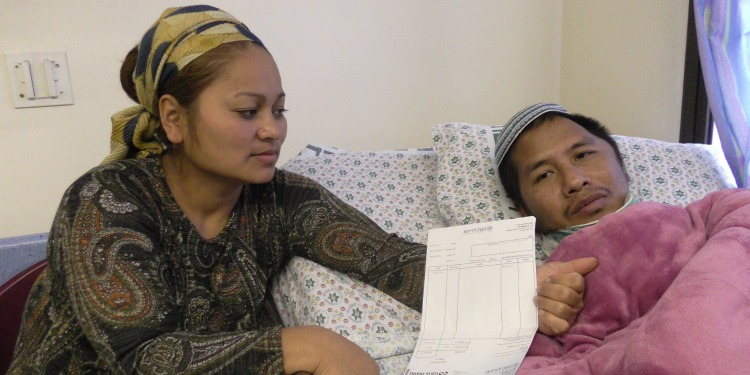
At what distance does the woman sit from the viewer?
935mm

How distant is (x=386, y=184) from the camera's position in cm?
163

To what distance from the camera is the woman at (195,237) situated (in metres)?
0.93

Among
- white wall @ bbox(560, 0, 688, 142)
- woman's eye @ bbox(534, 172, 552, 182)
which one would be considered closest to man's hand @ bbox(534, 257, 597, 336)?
woman's eye @ bbox(534, 172, 552, 182)

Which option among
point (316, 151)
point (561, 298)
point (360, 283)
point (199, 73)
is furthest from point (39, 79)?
point (561, 298)

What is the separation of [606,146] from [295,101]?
959 millimetres

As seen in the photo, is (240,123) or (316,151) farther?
(316,151)

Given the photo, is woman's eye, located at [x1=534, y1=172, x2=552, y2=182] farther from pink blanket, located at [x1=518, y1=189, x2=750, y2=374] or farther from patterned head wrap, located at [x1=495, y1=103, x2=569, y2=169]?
pink blanket, located at [x1=518, y1=189, x2=750, y2=374]

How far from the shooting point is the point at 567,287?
1058 millimetres

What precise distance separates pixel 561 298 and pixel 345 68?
122cm

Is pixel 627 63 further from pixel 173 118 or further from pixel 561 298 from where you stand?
pixel 173 118

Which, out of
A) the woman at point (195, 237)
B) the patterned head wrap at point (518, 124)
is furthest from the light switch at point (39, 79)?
the patterned head wrap at point (518, 124)

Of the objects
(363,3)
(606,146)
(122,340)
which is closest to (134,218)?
(122,340)

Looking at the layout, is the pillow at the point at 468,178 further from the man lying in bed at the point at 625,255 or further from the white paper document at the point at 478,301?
the white paper document at the point at 478,301

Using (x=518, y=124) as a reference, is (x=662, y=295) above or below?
below
